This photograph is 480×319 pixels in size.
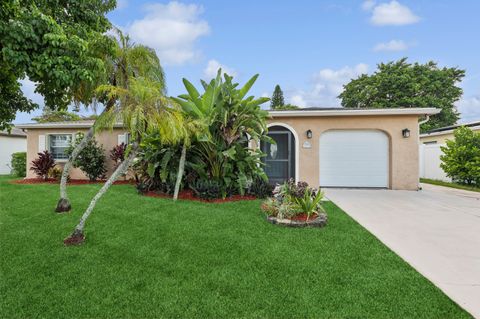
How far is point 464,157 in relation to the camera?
9.95 m

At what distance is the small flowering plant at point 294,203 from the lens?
5016mm

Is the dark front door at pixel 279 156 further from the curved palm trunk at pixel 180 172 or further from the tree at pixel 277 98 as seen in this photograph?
the tree at pixel 277 98

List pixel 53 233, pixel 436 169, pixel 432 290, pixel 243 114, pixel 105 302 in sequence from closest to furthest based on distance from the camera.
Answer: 1. pixel 105 302
2. pixel 432 290
3. pixel 53 233
4. pixel 243 114
5. pixel 436 169

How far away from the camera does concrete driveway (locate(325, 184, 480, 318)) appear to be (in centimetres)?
290

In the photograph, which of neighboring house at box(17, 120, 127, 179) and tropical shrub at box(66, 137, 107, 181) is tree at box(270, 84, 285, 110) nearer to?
neighboring house at box(17, 120, 127, 179)

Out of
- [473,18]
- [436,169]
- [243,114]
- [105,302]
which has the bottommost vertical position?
[105,302]

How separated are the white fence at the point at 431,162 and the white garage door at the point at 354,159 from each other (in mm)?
5218

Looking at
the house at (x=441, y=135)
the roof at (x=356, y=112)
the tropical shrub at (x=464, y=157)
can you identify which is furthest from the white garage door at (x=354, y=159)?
the house at (x=441, y=135)

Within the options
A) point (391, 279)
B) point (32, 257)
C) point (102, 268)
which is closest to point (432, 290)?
point (391, 279)

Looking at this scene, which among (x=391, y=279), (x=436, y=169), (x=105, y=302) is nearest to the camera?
(x=105, y=302)

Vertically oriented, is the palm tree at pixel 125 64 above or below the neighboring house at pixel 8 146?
above

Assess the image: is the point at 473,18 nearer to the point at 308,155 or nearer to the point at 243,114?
the point at 308,155

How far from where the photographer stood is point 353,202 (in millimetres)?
7070

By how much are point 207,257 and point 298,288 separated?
1.40m
